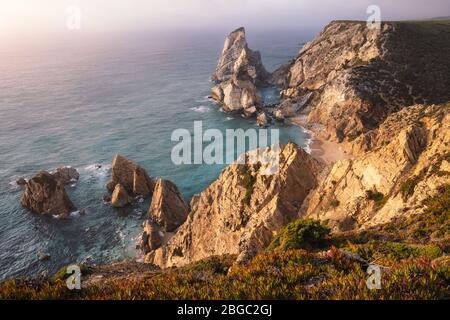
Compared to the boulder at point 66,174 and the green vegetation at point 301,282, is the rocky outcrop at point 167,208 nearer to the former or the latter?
the boulder at point 66,174

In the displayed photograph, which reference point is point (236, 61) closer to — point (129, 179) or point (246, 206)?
point (129, 179)

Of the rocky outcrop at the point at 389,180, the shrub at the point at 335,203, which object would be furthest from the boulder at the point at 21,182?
the shrub at the point at 335,203

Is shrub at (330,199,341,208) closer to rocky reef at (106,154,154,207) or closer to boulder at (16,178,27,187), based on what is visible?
rocky reef at (106,154,154,207)

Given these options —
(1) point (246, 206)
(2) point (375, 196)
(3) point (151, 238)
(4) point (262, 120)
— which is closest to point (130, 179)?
(3) point (151, 238)

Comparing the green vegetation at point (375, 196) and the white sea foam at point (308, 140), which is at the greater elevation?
the green vegetation at point (375, 196)
